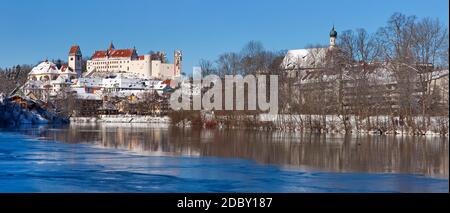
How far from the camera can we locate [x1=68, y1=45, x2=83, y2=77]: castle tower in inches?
7077

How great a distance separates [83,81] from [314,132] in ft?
354

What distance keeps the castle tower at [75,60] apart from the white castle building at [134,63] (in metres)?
4.86

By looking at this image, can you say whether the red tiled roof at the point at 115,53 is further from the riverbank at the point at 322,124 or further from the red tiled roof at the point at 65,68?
the riverbank at the point at 322,124

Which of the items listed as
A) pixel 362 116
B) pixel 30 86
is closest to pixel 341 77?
pixel 362 116

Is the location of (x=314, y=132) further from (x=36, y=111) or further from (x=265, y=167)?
(x=36, y=111)

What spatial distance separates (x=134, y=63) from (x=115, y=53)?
882 cm

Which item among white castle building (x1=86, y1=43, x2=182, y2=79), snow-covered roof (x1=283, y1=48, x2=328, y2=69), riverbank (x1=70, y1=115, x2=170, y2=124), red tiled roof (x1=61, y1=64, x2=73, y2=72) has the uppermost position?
white castle building (x1=86, y1=43, x2=182, y2=79)

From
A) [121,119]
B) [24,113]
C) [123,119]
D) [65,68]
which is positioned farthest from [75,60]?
[24,113]

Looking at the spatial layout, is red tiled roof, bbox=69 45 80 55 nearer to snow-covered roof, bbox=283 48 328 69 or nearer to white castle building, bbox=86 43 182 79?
white castle building, bbox=86 43 182 79

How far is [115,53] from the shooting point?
616 feet

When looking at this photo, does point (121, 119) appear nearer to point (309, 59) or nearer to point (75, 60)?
point (309, 59)

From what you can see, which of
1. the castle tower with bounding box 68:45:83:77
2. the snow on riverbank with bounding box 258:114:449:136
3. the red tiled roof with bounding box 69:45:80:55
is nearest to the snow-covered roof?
the snow on riverbank with bounding box 258:114:449:136

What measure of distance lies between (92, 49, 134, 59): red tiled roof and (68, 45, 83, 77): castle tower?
30.6 ft

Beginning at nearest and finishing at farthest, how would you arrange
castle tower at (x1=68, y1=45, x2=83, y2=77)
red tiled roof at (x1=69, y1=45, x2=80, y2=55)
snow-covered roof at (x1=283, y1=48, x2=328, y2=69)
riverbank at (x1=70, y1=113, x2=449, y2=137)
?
riverbank at (x1=70, y1=113, x2=449, y2=137) < snow-covered roof at (x1=283, y1=48, x2=328, y2=69) < castle tower at (x1=68, y1=45, x2=83, y2=77) < red tiled roof at (x1=69, y1=45, x2=80, y2=55)
